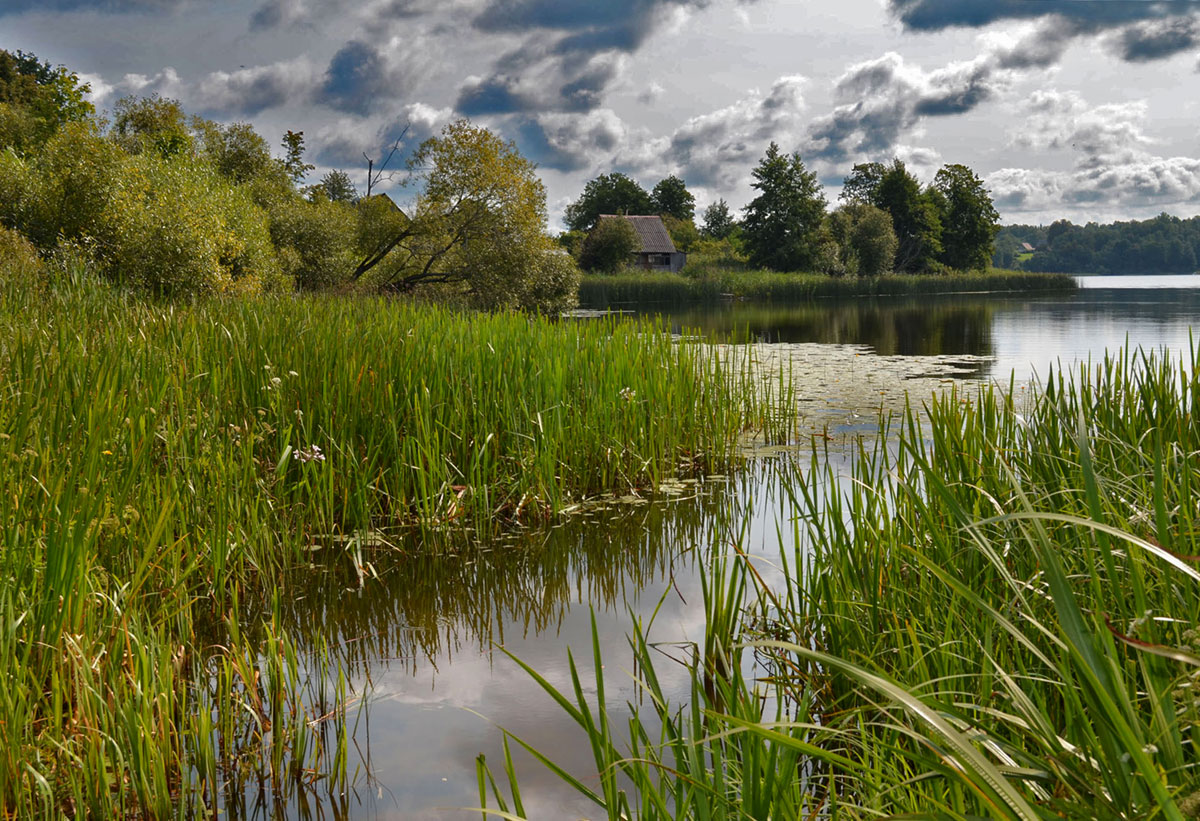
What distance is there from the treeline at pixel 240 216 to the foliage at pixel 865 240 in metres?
32.2

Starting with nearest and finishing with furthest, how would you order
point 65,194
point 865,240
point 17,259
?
point 17,259
point 65,194
point 865,240

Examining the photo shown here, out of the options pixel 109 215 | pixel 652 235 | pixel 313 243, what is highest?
pixel 652 235

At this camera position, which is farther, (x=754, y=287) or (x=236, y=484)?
(x=754, y=287)

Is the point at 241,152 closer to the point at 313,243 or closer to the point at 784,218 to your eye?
the point at 313,243

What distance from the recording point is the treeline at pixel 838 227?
49.3 metres

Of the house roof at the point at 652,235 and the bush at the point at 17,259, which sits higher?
the house roof at the point at 652,235

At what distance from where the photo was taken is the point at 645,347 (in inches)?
268

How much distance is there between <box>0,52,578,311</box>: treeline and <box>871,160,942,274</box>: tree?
39162 mm

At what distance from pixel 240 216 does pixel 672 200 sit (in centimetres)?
5717

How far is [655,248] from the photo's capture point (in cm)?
5484

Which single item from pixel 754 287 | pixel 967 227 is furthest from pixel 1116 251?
pixel 754 287

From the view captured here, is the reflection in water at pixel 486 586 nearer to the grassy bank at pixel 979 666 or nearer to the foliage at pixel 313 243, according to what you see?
the grassy bank at pixel 979 666

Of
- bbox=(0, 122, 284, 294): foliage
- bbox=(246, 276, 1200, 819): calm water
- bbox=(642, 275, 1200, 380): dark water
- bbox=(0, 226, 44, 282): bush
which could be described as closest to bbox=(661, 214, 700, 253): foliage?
bbox=(642, 275, 1200, 380): dark water

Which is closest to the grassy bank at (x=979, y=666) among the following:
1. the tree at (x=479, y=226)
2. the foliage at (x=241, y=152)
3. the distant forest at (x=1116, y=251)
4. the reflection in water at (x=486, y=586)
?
the reflection in water at (x=486, y=586)
